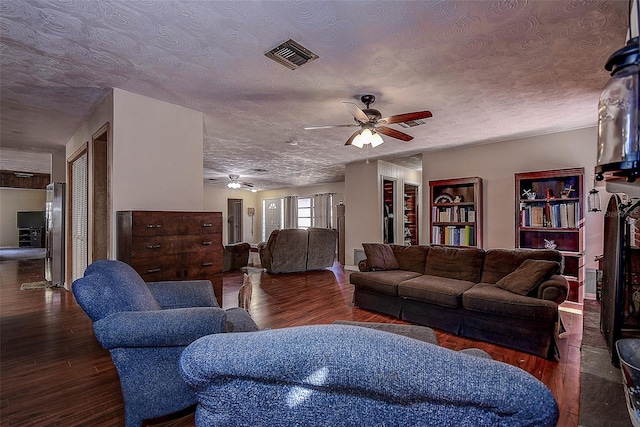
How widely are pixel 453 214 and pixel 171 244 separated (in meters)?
4.35

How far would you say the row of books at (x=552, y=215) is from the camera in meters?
4.06

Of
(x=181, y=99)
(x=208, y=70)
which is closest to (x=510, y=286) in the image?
(x=208, y=70)

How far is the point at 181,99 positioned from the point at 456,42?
2.56 m

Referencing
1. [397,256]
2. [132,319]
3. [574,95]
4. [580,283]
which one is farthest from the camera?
[397,256]

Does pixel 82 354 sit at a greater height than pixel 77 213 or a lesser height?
lesser

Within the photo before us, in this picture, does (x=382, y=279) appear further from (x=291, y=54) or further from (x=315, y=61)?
(x=291, y=54)

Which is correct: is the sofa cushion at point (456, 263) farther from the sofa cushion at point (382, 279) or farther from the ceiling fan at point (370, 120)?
the ceiling fan at point (370, 120)

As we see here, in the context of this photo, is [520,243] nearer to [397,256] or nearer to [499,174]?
[499,174]

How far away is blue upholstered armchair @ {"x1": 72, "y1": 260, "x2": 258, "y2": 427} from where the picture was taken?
4.65ft

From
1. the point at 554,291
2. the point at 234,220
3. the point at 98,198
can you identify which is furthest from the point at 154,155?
the point at 234,220

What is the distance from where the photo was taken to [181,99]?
3.10 meters

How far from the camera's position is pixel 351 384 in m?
0.61

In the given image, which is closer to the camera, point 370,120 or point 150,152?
point 370,120

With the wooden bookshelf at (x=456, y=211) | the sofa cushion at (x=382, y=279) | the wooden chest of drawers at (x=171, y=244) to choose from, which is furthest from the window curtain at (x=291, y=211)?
the wooden chest of drawers at (x=171, y=244)
